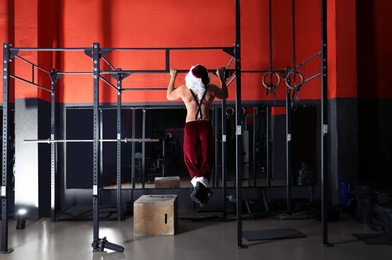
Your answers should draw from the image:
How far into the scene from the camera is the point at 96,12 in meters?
7.61

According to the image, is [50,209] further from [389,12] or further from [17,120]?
[389,12]

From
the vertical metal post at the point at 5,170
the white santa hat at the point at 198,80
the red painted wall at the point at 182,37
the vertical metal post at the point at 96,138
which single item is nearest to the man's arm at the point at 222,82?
the white santa hat at the point at 198,80

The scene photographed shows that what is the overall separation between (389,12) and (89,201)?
23.4 ft

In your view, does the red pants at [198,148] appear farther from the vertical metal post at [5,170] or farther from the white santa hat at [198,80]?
the vertical metal post at [5,170]

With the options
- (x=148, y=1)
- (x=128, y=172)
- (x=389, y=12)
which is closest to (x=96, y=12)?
(x=148, y=1)

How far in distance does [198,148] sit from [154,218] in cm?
161

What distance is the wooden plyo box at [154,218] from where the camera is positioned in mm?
5547

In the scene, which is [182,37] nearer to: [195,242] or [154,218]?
[154,218]

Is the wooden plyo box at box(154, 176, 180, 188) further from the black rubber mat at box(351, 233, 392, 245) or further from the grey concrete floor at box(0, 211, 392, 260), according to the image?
the black rubber mat at box(351, 233, 392, 245)

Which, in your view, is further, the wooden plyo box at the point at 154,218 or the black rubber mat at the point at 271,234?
the wooden plyo box at the point at 154,218

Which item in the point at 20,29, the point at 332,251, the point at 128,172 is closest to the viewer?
the point at 332,251

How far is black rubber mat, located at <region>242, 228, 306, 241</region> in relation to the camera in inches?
208

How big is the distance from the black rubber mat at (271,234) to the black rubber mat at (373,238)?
0.80 metres

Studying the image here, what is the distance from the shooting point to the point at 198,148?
15.0 feet
